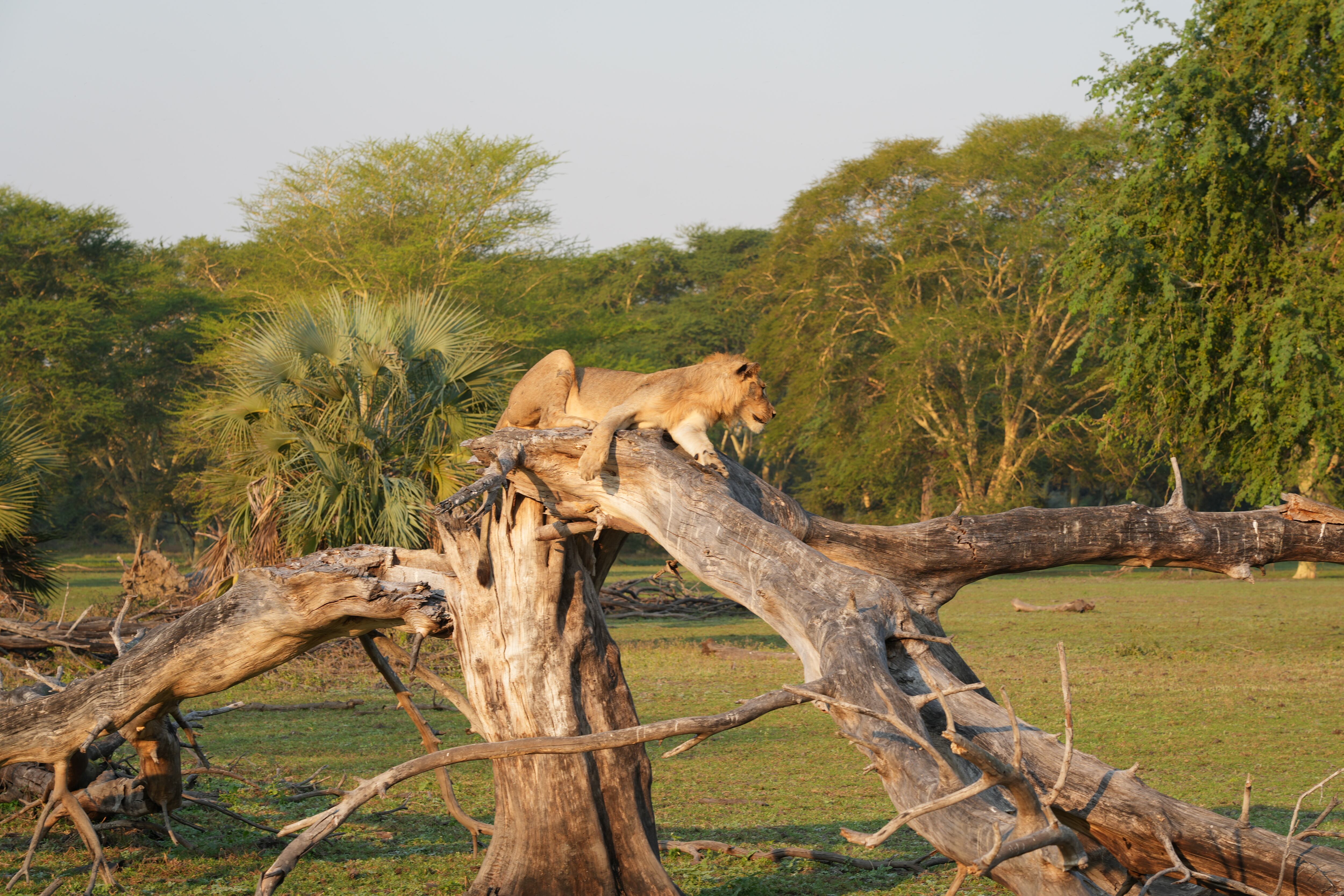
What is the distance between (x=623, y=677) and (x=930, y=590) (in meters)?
1.47

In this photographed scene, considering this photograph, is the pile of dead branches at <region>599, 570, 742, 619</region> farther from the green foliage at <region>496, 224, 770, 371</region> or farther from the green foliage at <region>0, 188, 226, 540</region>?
the green foliage at <region>0, 188, 226, 540</region>

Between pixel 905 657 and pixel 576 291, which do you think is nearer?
pixel 905 657

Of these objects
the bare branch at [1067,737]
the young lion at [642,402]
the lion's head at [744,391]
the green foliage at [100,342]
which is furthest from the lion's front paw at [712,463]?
the green foliage at [100,342]

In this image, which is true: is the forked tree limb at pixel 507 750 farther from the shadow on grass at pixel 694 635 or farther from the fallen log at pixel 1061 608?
the fallen log at pixel 1061 608

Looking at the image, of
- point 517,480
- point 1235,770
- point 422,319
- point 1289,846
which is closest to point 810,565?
point 1289,846

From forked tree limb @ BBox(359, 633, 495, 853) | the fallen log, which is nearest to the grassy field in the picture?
forked tree limb @ BBox(359, 633, 495, 853)

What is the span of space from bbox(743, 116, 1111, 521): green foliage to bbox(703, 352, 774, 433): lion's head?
27425 millimetres

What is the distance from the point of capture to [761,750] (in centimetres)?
945

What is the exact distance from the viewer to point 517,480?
4.53 meters

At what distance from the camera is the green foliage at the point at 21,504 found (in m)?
11.6

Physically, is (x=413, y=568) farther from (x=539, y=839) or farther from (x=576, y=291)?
(x=576, y=291)

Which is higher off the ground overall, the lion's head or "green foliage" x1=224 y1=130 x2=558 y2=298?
"green foliage" x1=224 y1=130 x2=558 y2=298

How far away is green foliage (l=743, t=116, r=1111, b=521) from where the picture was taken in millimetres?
32219

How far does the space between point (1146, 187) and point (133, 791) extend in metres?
13.0
